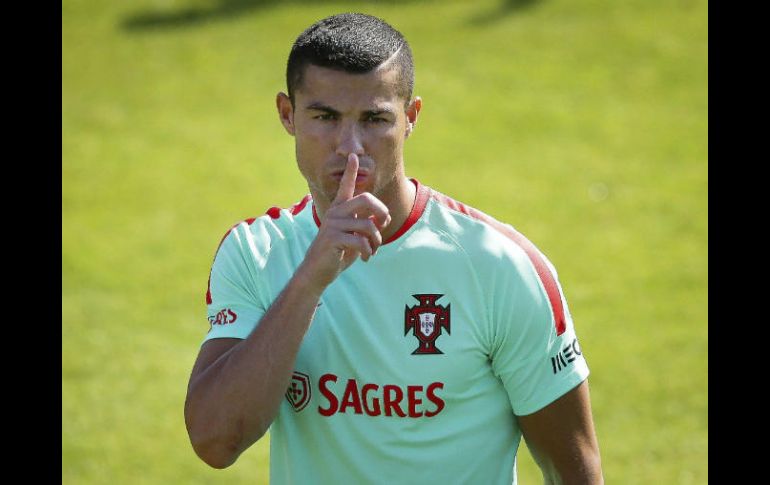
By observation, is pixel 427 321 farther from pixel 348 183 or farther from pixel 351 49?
pixel 351 49

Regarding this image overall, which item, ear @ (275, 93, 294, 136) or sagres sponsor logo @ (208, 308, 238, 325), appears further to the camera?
ear @ (275, 93, 294, 136)

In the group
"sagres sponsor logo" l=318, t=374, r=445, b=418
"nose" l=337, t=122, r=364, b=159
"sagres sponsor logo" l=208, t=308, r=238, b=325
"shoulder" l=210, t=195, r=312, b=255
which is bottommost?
"sagres sponsor logo" l=318, t=374, r=445, b=418

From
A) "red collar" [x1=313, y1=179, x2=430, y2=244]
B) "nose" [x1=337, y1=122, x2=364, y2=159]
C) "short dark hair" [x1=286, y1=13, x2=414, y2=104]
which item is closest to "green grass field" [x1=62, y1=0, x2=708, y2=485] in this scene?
"red collar" [x1=313, y1=179, x2=430, y2=244]

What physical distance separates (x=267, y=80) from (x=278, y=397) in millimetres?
11295

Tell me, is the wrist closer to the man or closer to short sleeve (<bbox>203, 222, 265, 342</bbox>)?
the man

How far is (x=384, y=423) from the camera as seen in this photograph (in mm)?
3287

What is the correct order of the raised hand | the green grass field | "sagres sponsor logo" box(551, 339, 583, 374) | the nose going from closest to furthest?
the raised hand → the nose → "sagres sponsor logo" box(551, 339, 583, 374) → the green grass field

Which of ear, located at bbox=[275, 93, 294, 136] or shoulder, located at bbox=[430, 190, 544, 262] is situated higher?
ear, located at bbox=[275, 93, 294, 136]

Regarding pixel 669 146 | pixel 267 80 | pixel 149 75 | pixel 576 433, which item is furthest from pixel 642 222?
pixel 576 433

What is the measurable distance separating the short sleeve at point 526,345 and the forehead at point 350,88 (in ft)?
2.06

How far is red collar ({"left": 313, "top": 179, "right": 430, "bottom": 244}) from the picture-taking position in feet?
11.2

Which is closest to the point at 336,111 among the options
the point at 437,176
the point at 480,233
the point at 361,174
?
the point at 361,174

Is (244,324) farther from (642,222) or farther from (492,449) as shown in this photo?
(642,222)

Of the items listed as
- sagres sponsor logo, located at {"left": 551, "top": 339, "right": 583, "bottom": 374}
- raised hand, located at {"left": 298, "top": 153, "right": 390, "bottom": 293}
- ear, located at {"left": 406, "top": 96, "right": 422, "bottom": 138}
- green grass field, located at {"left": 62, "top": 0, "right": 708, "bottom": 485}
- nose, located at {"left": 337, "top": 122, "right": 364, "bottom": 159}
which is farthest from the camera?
green grass field, located at {"left": 62, "top": 0, "right": 708, "bottom": 485}
